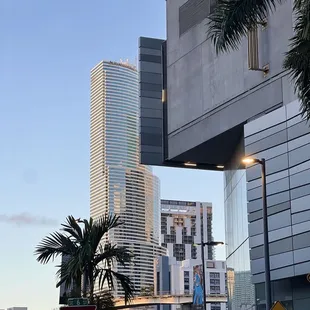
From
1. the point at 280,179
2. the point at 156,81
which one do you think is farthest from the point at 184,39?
the point at 280,179

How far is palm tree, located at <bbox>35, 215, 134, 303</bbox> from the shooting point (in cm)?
2506

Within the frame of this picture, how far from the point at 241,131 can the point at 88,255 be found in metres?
23.0

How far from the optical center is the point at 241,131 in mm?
46312

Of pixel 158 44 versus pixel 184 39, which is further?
pixel 158 44

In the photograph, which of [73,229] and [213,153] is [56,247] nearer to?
[73,229]

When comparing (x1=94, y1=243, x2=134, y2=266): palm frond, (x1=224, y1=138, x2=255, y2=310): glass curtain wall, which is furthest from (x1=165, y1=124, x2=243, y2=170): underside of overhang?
(x1=94, y1=243, x2=134, y2=266): palm frond

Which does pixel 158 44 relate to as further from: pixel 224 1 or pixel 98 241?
pixel 224 1

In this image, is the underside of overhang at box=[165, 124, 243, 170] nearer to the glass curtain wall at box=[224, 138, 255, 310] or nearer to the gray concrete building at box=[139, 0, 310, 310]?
the gray concrete building at box=[139, 0, 310, 310]

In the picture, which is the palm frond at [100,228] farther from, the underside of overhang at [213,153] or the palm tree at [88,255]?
the underside of overhang at [213,153]

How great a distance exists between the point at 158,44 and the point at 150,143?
8.29 metres

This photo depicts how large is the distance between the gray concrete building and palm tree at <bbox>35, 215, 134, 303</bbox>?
14.5 meters

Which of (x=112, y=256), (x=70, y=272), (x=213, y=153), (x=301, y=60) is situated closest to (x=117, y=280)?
(x=112, y=256)

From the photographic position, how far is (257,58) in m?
42.6

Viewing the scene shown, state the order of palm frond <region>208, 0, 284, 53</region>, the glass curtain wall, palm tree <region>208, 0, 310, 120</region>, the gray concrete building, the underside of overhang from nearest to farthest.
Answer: palm tree <region>208, 0, 310, 120</region>, palm frond <region>208, 0, 284, 53</region>, the gray concrete building, the glass curtain wall, the underside of overhang
